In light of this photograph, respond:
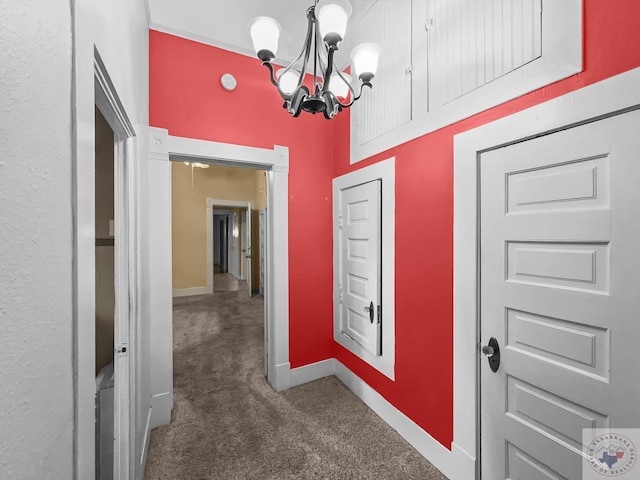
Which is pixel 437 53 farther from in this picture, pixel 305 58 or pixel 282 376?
pixel 282 376

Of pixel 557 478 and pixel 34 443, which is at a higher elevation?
pixel 34 443

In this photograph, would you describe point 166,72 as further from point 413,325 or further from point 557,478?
point 557,478

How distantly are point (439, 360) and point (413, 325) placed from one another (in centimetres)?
26

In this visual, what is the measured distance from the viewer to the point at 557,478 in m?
1.20

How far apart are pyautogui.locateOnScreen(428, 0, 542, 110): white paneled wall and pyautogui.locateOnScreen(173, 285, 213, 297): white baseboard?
6096 millimetres

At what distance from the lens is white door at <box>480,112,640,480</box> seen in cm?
101

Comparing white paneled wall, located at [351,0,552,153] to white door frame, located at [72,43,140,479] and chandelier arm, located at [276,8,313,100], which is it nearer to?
chandelier arm, located at [276,8,313,100]

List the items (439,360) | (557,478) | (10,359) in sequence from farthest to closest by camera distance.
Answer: (439,360)
(557,478)
(10,359)

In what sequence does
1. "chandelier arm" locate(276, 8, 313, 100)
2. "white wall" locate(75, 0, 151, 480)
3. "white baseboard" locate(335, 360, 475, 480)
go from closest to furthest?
"white wall" locate(75, 0, 151, 480), "chandelier arm" locate(276, 8, 313, 100), "white baseboard" locate(335, 360, 475, 480)

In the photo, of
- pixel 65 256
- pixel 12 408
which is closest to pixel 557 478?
pixel 12 408

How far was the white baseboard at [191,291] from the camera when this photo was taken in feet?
20.0

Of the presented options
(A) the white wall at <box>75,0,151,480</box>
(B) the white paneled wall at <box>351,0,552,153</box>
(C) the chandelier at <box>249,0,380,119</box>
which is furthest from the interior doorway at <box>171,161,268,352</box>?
(A) the white wall at <box>75,0,151,480</box>

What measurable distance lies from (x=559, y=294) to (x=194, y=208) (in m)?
6.47

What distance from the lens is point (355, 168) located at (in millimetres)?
2500
